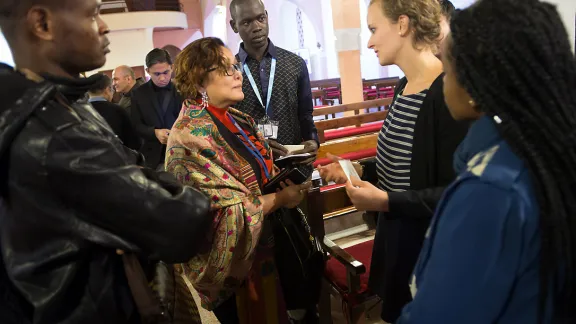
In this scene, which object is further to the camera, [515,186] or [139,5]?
[139,5]

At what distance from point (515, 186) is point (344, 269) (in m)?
1.68

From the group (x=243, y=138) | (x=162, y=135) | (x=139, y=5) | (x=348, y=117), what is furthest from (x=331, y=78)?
(x=243, y=138)

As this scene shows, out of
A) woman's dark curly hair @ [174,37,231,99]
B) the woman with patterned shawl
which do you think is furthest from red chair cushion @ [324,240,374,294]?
woman's dark curly hair @ [174,37,231,99]

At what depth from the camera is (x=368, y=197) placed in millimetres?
1453

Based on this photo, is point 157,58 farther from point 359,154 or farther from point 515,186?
point 515,186

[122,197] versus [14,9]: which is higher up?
[14,9]

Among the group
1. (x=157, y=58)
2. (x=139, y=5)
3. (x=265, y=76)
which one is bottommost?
(x=265, y=76)

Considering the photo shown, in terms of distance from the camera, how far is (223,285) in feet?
5.78

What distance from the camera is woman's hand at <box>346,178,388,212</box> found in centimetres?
144

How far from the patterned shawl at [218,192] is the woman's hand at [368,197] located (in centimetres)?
40

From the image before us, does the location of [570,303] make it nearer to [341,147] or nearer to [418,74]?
[418,74]

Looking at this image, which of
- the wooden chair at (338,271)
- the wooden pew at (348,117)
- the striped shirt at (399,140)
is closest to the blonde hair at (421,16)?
the striped shirt at (399,140)

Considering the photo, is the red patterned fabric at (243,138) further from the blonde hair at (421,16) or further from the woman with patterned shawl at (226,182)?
the blonde hair at (421,16)

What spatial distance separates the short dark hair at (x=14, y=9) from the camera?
2.79 feet
